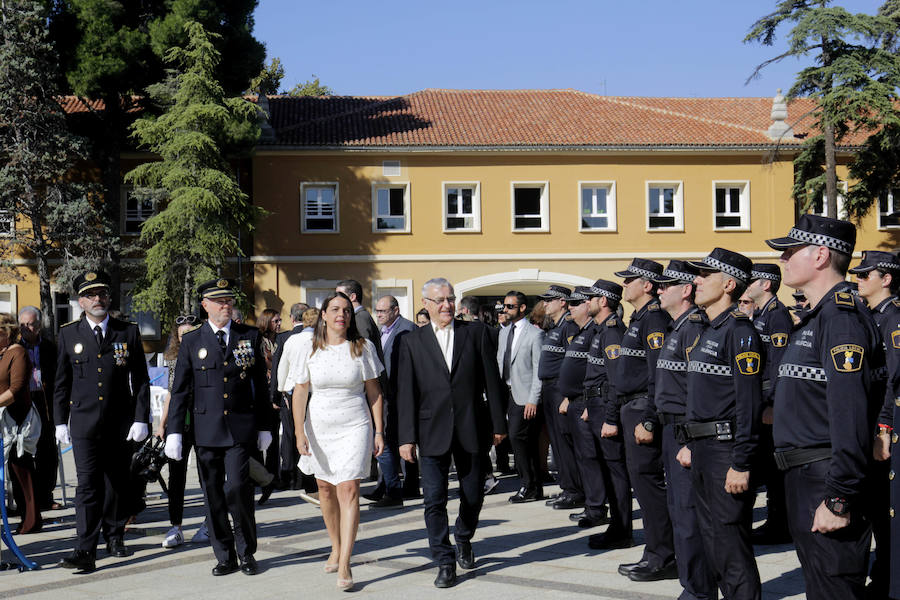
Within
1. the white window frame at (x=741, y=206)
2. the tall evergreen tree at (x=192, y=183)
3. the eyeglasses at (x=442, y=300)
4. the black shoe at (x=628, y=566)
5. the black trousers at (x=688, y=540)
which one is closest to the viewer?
the black trousers at (x=688, y=540)

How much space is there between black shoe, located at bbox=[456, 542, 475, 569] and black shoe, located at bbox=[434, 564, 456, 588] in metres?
0.49

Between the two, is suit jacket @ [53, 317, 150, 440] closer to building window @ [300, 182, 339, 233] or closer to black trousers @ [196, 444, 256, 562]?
black trousers @ [196, 444, 256, 562]

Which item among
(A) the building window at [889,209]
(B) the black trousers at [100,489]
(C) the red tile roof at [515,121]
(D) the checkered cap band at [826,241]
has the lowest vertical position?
(B) the black trousers at [100,489]

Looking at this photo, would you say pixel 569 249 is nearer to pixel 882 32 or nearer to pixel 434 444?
pixel 882 32

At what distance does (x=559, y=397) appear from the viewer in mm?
11219

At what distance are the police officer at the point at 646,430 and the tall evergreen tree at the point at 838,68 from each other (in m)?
27.9

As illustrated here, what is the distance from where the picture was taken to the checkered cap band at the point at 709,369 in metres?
6.02

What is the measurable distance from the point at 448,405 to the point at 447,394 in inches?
3.3

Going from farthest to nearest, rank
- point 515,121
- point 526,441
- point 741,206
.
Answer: point 515,121 → point 741,206 → point 526,441

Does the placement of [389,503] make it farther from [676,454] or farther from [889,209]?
[889,209]

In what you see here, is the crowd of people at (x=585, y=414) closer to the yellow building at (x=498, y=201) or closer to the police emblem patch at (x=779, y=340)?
the police emblem patch at (x=779, y=340)

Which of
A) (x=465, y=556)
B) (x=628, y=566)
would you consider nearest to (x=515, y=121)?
(x=465, y=556)

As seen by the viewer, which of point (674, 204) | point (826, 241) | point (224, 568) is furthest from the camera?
point (674, 204)

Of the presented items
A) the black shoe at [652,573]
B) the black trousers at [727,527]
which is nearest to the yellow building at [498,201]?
the black shoe at [652,573]
